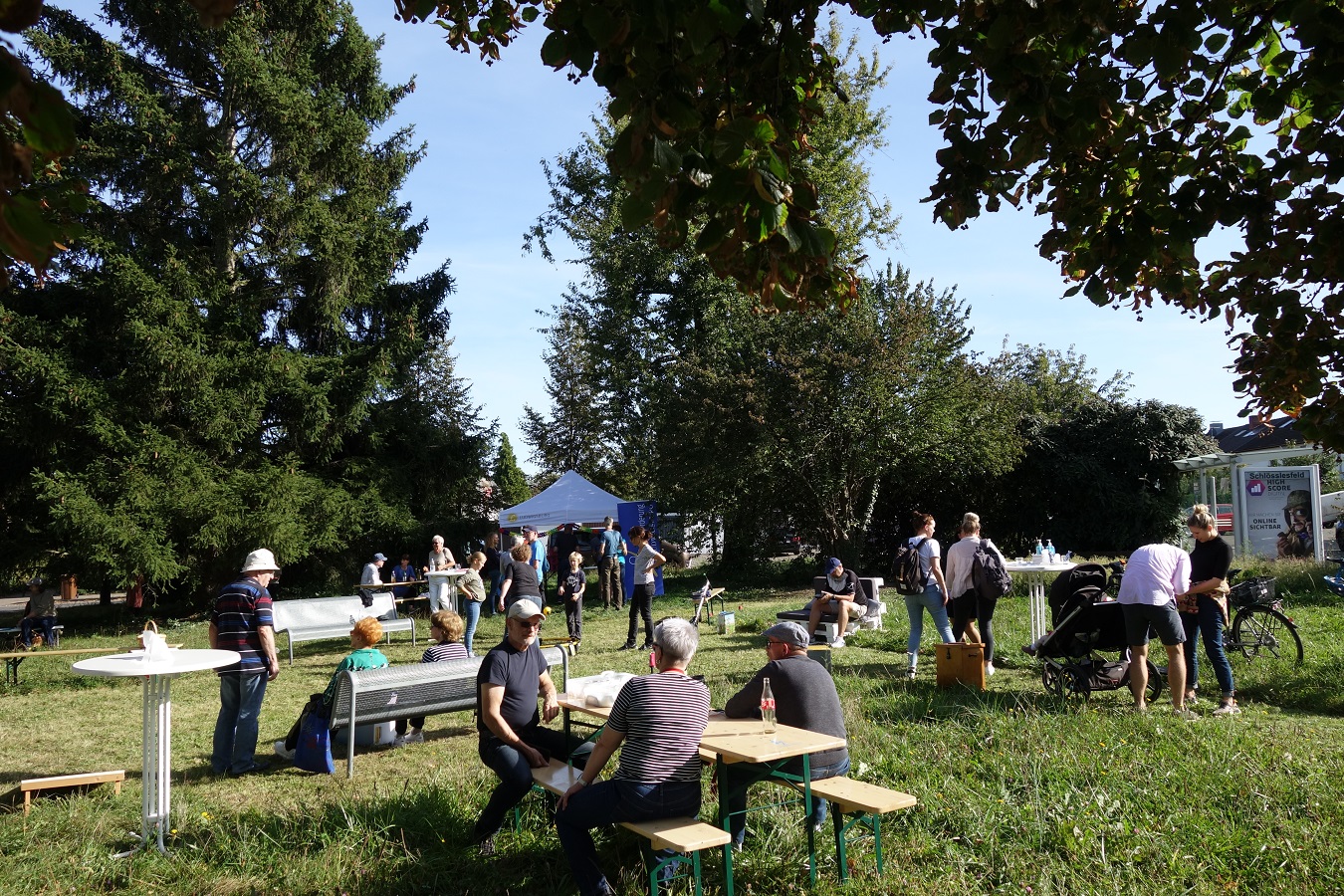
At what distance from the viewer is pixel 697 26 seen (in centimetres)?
278

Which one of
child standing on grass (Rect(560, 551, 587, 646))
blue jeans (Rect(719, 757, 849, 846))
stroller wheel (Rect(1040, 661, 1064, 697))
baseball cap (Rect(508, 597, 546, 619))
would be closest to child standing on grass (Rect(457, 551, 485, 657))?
child standing on grass (Rect(560, 551, 587, 646))

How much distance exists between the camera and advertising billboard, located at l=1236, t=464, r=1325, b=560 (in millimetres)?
20609

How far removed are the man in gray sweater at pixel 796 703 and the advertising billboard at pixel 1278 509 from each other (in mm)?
19391

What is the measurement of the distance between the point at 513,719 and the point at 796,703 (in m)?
1.60

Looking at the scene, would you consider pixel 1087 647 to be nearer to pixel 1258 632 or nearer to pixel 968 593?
pixel 968 593

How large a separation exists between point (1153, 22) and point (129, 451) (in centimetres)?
2157

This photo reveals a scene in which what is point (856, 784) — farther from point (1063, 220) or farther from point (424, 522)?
point (424, 522)

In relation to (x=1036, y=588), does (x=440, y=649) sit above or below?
below

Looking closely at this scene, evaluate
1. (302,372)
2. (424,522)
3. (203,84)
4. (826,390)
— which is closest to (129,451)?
(302,372)

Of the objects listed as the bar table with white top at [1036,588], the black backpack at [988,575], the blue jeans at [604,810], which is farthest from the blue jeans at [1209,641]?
the blue jeans at [604,810]

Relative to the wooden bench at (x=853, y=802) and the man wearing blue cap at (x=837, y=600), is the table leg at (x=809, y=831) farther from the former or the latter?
the man wearing blue cap at (x=837, y=600)

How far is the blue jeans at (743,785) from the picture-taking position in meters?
4.61

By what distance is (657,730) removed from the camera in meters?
4.34

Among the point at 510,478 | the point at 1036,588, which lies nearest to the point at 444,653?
the point at 1036,588
